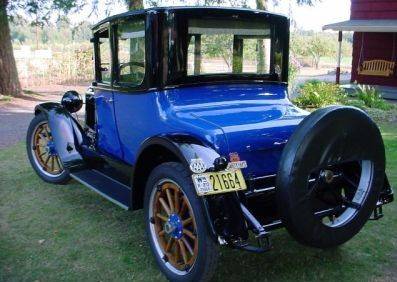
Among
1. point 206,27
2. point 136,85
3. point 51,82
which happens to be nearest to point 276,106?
point 206,27

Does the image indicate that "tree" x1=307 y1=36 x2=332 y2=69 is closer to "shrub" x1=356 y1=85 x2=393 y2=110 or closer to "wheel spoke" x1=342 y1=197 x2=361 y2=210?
"shrub" x1=356 y1=85 x2=393 y2=110

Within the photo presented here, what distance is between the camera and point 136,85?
12.6 feet

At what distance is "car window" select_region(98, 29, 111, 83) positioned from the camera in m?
4.37

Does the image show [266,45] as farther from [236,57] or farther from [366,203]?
[366,203]

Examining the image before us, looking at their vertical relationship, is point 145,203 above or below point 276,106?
below

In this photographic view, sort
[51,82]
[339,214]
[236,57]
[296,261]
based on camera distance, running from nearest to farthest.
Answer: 1. [339,214]
2. [296,261]
3. [236,57]
4. [51,82]

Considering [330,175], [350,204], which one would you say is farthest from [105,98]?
[350,204]

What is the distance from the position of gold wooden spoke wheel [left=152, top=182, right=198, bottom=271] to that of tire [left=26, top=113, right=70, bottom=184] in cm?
219

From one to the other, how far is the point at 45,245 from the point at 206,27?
2.21 metres

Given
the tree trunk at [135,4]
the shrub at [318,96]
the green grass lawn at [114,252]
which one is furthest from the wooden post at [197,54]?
the tree trunk at [135,4]

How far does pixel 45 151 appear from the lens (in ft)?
18.0

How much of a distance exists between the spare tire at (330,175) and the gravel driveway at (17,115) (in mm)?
5860

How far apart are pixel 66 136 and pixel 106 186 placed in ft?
3.61

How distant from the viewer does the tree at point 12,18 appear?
37.7 ft
